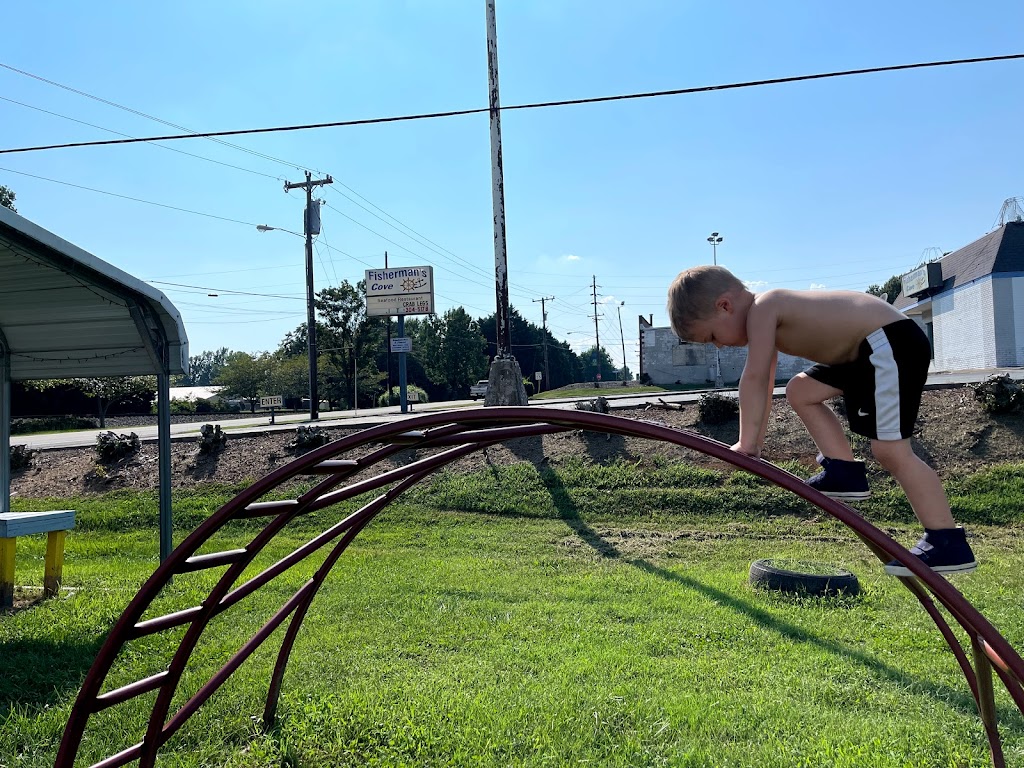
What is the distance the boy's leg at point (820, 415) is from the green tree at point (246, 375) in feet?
154

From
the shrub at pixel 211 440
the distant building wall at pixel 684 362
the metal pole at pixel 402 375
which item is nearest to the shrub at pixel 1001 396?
the shrub at pixel 211 440

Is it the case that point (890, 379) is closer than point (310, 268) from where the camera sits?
Yes

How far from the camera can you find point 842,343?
2.60 m

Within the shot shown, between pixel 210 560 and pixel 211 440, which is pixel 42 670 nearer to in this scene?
pixel 210 560

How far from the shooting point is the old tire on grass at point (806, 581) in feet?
18.7

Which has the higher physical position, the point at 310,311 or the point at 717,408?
the point at 310,311

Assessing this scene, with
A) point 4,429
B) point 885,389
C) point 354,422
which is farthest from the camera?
point 354,422

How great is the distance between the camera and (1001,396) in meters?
10.5

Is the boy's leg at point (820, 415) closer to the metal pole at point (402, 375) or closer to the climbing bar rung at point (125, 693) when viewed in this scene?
the climbing bar rung at point (125, 693)

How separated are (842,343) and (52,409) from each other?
37.9 m

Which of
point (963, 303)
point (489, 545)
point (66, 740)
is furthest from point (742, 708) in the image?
point (963, 303)

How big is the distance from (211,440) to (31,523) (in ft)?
22.3

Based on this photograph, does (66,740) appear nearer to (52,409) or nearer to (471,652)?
(471,652)

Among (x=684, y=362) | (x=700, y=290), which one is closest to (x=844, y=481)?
(x=700, y=290)
